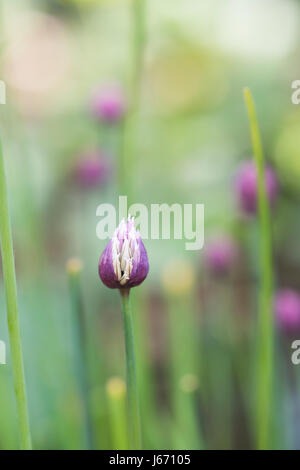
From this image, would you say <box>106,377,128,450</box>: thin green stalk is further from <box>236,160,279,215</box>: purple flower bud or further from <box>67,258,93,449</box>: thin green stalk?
<box>236,160,279,215</box>: purple flower bud

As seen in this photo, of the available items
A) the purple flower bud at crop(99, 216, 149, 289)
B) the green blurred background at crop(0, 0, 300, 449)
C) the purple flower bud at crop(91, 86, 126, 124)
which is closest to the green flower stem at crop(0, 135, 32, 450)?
the purple flower bud at crop(99, 216, 149, 289)

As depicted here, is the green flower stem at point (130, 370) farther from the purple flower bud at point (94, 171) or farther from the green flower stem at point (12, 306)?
the purple flower bud at point (94, 171)

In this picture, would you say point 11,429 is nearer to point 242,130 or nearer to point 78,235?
point 78,235

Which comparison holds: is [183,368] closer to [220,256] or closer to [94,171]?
[220,256]

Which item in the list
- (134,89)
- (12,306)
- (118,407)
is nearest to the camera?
(12,306)

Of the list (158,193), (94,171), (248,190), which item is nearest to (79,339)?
(248,190)

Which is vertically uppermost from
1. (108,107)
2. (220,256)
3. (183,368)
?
(108,107)
